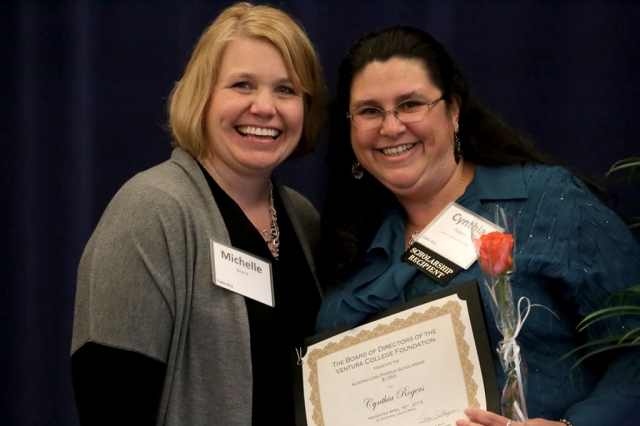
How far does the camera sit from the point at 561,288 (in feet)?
5.76

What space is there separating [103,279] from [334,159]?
0.82 meters

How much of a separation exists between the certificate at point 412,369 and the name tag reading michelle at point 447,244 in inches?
5.4

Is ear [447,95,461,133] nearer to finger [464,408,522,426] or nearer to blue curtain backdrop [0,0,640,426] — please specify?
blue curtain backdrop [0,0,640,426]

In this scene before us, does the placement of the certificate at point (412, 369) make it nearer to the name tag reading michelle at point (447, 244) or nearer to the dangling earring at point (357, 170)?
the name tag reading michelle at point (447, 244)

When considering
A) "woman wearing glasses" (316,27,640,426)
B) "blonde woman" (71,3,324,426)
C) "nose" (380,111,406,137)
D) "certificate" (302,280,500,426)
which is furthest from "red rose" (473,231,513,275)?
"blonde woman" (71,3,324,426)

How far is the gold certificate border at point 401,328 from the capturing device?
162 centimetres

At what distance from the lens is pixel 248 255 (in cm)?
194

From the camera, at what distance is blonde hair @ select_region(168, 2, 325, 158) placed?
199 centimetres

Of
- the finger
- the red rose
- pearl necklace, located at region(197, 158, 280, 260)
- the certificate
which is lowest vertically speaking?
the finger

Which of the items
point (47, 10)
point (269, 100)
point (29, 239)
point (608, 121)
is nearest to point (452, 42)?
point (608, 121)

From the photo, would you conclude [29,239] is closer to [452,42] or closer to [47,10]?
[47,10]

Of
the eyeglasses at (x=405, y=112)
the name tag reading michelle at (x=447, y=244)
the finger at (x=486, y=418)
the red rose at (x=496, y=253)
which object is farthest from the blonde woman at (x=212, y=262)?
the red rose at (x=496, y=253)

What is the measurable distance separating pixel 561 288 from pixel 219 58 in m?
1.06
